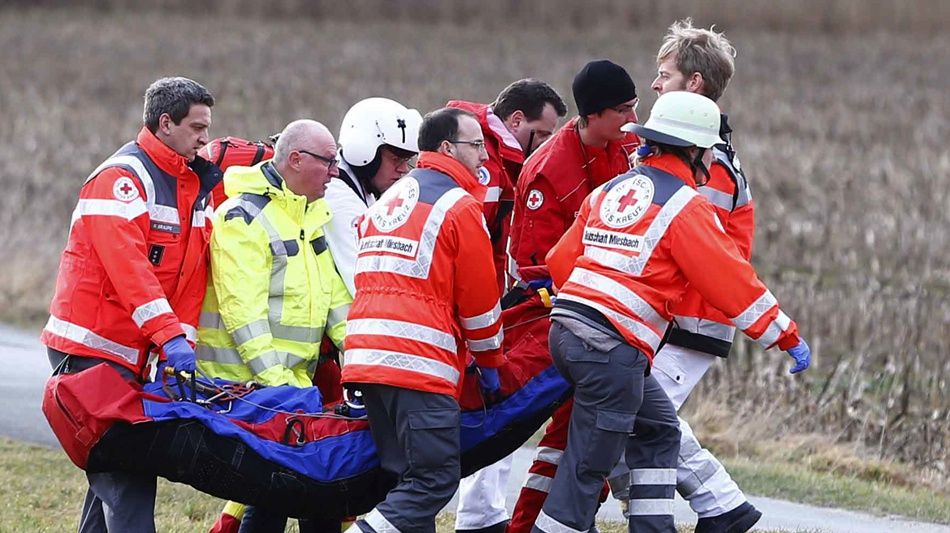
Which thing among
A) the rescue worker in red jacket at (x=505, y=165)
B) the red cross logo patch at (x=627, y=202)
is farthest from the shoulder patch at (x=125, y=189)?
the red cross logo patch at (x=627, y=202)

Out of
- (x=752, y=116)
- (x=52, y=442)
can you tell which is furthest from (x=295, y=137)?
(x=752, y=116)

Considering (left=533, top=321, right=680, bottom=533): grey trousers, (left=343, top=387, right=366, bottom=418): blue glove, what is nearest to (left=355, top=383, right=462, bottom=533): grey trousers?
(left=343, top=387, right=366, bottom=418): blue glove

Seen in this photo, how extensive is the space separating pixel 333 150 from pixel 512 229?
1.06 m

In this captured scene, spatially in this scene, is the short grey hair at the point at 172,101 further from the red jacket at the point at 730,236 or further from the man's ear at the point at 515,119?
the red jacket at the point at 730,236

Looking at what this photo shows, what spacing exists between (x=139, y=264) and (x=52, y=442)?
4428mm

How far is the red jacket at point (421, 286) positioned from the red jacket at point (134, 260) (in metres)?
0.77

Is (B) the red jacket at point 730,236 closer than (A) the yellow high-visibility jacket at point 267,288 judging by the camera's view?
No

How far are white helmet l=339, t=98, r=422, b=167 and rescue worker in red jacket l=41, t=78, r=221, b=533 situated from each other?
0.82m

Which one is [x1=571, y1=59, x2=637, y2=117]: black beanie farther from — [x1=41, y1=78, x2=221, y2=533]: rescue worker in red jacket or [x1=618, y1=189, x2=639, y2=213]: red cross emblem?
[x1=41, y1=78, x2=221, y2=533]: rescue worker in red jacket

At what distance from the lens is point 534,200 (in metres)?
7.12

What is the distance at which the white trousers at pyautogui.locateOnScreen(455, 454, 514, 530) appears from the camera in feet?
24.3

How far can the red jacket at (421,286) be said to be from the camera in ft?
20.0

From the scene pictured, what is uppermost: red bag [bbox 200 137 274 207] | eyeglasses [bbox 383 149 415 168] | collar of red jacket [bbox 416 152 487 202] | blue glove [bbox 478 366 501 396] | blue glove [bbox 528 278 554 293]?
collar of red jacket [bbox 416 152 487 202]

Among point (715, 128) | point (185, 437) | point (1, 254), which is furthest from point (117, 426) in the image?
point (1, 254)
